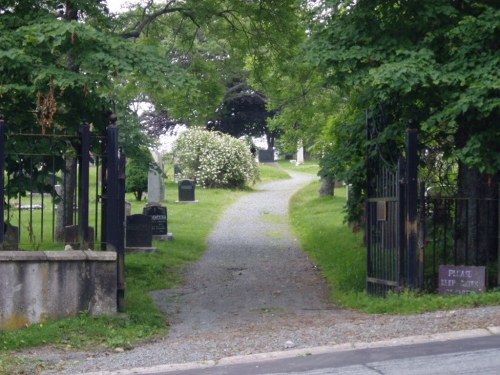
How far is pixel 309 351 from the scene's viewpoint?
30.3 feet

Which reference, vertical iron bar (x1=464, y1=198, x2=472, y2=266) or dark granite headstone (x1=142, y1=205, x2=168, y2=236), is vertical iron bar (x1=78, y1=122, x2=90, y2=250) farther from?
dark granite headstone (x1=142, y1=205, x2=168, y2=236)

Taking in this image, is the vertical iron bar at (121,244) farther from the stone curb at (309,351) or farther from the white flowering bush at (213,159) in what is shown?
the white flowering bush at (213,159)

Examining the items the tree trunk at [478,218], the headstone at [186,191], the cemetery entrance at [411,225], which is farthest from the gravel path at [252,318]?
the headstone at [186,191]

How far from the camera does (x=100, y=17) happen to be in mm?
14898

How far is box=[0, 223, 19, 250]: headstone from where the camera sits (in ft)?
36.6

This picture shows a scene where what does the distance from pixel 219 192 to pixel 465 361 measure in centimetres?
3135

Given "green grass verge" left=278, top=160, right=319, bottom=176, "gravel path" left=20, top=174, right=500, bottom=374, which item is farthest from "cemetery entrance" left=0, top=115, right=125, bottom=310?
"green grass verge" left=278, top=160, right=319, bottom=176

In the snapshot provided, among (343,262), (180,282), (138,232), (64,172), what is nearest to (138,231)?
(138,232)

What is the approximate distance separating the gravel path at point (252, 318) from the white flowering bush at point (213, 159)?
2069 cm

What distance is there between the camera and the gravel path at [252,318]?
957cm

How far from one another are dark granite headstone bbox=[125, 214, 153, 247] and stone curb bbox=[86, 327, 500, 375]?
1005 centimetres

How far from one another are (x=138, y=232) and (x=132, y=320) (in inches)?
307

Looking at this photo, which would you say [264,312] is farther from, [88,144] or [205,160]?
[205,160]

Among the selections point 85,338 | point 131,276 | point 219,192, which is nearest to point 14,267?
point 85,338
